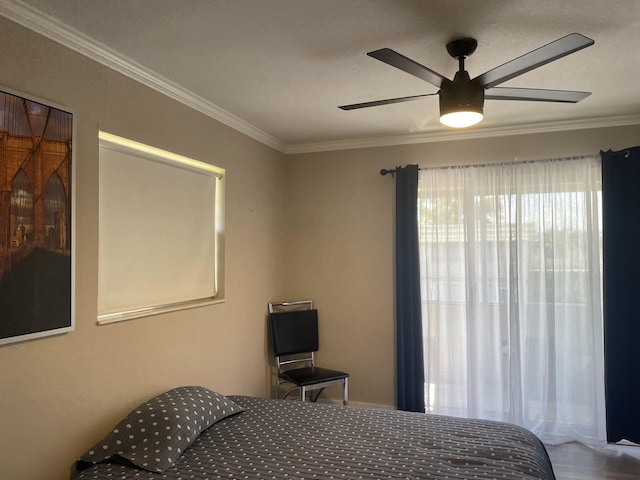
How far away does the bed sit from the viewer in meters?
1.99

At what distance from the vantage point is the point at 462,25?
207cm

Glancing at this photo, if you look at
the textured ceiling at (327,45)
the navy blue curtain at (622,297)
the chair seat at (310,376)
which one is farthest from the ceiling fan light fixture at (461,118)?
the chair seat at (310,376)

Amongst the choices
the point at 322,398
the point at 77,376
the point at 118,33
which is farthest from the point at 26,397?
the point at 322,398

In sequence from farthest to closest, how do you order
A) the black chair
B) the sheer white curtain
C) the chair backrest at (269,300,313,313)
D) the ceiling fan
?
the chair backrest at (269,300,313,313), the black chair, the sheer white curtain, the ceiling fan

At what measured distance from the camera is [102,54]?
2.29 meters

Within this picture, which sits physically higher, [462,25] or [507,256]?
[462,25]

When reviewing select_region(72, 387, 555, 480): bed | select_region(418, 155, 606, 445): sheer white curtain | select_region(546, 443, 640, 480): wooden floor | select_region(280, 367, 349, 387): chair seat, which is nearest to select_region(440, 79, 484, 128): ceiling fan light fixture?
select_region(72, 387, 555, 480): bed

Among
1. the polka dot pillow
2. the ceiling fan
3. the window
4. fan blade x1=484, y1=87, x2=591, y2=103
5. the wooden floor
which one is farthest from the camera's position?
the wooden floor

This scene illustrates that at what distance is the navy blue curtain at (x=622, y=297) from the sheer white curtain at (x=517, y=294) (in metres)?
0.08

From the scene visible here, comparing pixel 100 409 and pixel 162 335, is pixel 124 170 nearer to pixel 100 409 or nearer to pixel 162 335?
pixel 162 335

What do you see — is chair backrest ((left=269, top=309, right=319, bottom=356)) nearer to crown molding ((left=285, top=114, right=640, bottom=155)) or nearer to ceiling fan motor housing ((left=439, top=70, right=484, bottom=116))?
crown molding ((left=285, top=114, right=640, bottom=155))

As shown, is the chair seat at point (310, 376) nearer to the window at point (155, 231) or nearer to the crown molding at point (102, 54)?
the window at point (155, 231)

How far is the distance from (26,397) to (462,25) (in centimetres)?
255

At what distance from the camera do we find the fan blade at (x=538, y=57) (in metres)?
1.64
